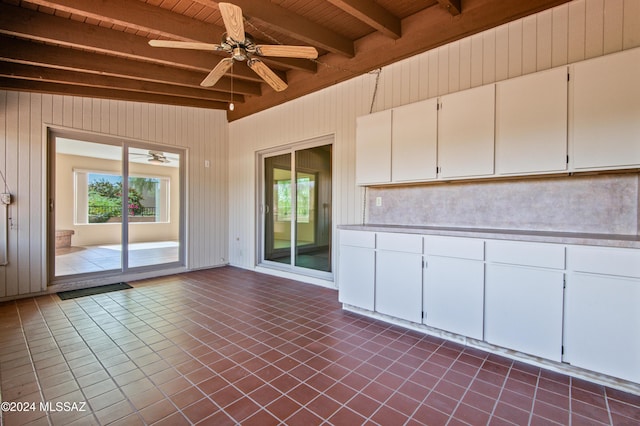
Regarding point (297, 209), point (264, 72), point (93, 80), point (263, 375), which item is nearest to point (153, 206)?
point (93, 80)

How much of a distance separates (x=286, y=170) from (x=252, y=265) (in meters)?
2.05

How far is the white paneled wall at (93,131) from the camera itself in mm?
3957

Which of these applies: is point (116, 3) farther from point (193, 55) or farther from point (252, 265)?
A: point (252, 265)

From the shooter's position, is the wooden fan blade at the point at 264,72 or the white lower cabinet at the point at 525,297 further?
the wooden fan blade at the point at 264,72

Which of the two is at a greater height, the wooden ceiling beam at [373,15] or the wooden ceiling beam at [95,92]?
the wooden ceiling beam at [373,15]

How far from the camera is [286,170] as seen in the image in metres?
5.40

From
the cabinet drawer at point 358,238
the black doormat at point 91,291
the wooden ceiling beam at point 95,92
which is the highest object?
the wooden ceiling beam at point 95,92

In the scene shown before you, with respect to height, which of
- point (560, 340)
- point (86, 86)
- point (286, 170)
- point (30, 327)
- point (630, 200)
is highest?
point (86, 86)

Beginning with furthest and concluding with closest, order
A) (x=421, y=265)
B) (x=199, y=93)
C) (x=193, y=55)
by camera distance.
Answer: (x=199, y=93) → (x=193, y=55) → (x=421, y=265)

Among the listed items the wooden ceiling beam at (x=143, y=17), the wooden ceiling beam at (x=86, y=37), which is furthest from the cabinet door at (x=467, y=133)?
the wooden ceiling beam at (x=86, y=37)

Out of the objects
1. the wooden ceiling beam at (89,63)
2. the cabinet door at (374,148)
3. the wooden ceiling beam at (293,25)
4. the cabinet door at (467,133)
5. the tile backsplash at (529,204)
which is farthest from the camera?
the cabinet door at (374,148)

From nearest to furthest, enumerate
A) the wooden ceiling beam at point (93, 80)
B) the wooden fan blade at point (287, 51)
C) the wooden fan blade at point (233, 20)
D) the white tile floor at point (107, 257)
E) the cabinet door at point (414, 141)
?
the wooden fan blade at point (233, 20)
the wooden fan blade at point (287, 51)
the cabinet door at point (414, 141)
the wooden ceiling beam at point (93, 80)
the white tile floor at point (107, 257)

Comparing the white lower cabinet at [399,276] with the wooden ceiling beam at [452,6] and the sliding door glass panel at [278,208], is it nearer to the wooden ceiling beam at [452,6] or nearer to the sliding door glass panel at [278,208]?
the wooden ceiling beam at [452,6]

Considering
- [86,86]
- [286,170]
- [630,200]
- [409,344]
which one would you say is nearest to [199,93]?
[86,86]
